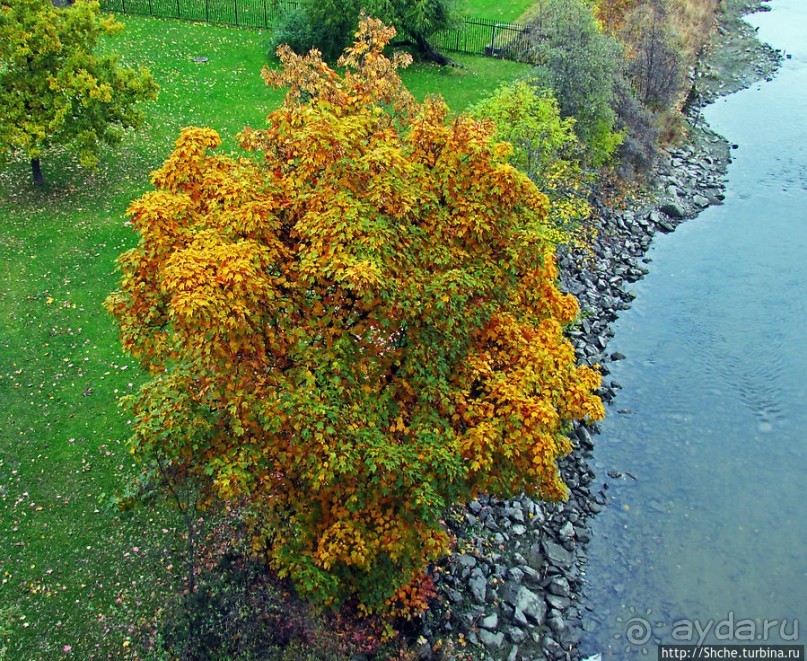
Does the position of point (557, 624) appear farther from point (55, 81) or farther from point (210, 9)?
point (210, 9)

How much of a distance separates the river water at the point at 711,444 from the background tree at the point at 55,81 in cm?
2002

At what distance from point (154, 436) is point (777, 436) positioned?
1923cm

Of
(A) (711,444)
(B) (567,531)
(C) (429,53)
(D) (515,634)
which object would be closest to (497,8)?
(C) (429,53)

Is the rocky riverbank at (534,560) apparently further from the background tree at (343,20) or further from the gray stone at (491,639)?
the background tree at (343,20)

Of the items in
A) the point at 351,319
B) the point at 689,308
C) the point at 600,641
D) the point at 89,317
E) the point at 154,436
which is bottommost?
the point at 600,641

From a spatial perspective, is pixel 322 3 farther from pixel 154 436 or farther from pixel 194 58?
pixel 154 436

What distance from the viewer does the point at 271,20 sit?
143ft

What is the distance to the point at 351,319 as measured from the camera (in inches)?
524

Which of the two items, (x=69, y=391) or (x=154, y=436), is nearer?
(x=154, y=436)

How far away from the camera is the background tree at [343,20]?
37.3 metres

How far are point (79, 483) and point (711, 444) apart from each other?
59.5ft

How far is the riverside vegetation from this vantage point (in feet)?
47.7

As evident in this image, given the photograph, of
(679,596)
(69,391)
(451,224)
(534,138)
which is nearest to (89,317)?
(69,391)

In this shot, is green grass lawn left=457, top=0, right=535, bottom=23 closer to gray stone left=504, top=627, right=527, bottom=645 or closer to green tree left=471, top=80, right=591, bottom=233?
green tree left=471, top=80, right=591, bottom=233
